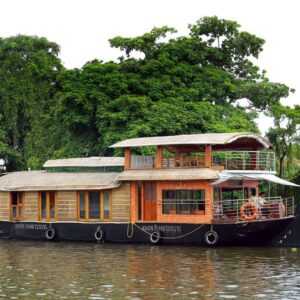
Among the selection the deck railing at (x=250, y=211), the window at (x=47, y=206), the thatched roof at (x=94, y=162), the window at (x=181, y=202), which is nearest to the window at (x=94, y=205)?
the window at (x=47, y=206)

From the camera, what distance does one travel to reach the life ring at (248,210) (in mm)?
25047

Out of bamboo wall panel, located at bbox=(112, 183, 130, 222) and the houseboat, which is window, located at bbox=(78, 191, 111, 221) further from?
bamboo wall panel, located at bbox=(112, 183, 130, 222)

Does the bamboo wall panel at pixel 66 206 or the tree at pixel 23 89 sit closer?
the bamboo wall panel at pixel 66 206

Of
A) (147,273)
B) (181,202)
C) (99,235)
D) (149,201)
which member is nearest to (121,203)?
(149,201)

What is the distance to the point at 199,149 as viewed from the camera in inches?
1110

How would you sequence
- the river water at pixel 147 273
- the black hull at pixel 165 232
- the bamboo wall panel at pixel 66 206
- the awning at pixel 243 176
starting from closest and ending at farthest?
the river water at pixel 147 273 < the black hull at pixel 165 232 < the awning at pixel 243 176 < the bamboo wall panel at pixel 66 206

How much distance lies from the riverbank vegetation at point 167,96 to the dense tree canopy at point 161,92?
0.16ft

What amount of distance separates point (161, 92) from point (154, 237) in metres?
12.7

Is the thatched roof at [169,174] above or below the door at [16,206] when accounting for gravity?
above

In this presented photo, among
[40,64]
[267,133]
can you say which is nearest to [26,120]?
[40,64]

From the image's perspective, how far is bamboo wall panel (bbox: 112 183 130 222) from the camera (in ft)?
89.8

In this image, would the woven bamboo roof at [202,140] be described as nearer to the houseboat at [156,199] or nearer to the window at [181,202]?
the houseboat at [156,199]

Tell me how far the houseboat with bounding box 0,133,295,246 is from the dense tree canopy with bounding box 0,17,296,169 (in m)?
6.45

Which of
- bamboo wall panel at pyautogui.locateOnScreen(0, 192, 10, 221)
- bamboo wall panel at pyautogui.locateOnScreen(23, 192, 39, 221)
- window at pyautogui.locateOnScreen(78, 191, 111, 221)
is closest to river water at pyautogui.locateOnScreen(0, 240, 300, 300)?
window at pyautogui.locateOnScreen(78, 191, 111, 221)
